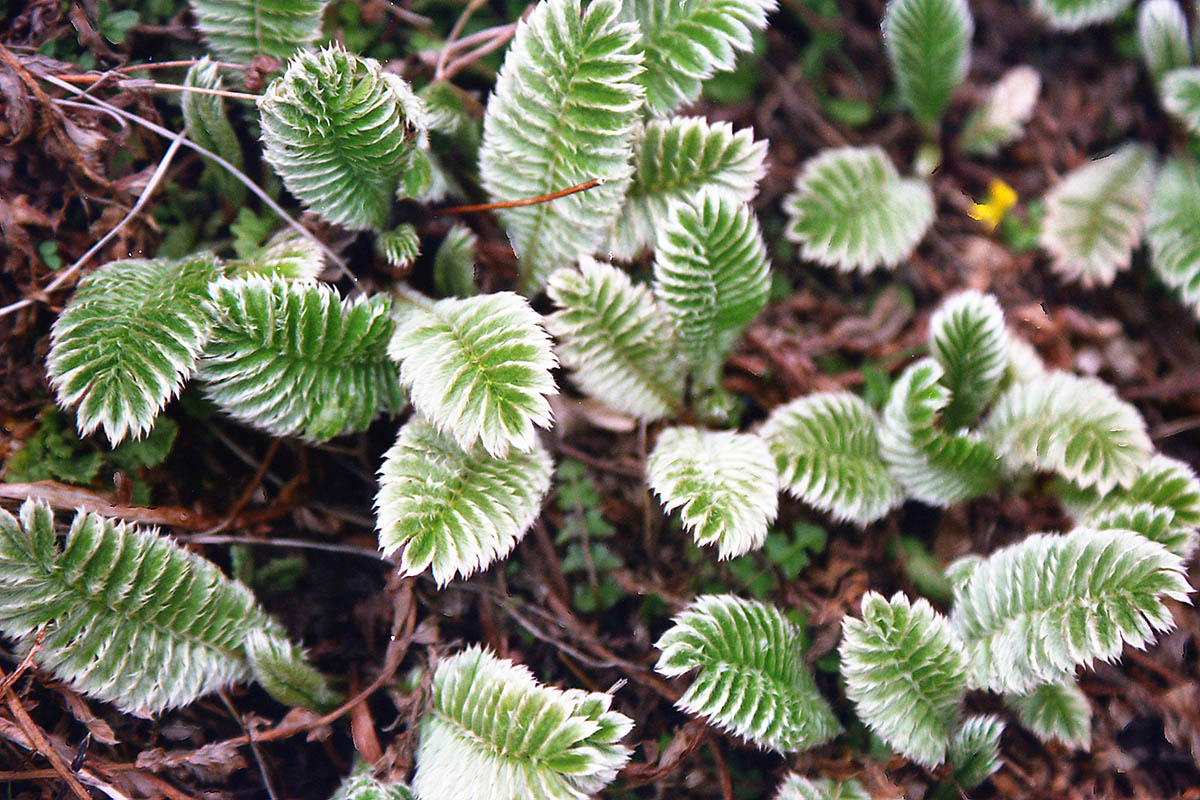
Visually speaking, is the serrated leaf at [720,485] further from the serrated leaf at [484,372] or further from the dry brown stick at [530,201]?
the dry brown stick at [530,201]

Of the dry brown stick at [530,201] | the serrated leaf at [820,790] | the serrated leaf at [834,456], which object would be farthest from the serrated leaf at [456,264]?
the serrated leaf at [820,790]

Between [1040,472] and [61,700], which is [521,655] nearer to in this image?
[61,700]

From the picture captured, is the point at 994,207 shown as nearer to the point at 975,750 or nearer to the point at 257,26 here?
the point at 975,750

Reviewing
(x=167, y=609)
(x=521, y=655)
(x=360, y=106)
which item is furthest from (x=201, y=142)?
(x=521, y=655)

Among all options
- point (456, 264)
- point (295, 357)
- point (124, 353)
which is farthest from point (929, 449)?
point (124, 353)

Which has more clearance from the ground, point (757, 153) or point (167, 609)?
point (757, 153)
